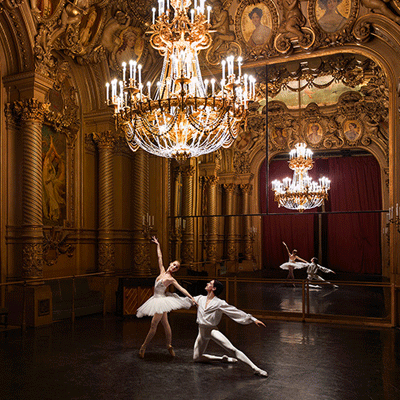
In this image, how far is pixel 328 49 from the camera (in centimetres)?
992

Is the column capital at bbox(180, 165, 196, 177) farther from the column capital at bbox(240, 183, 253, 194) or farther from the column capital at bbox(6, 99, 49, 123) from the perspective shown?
the column capital at bbox(6, 99, 49, 123)

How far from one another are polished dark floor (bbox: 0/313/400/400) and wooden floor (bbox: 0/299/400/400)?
0.04 ft

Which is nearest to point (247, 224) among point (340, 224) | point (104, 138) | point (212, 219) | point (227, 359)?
point (212, 219)

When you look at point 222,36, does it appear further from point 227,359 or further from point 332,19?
point 227,359

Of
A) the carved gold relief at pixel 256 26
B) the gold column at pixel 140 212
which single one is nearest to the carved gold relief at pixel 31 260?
the gold column at pixel 140 212

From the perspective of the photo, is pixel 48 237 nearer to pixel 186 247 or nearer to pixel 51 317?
pixel 51 317

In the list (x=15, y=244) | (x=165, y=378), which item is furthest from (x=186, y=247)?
(x=165, y=378)

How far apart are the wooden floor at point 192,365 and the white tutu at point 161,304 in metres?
0.67

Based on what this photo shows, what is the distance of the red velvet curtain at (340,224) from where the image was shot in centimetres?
1576

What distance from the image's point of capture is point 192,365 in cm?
627

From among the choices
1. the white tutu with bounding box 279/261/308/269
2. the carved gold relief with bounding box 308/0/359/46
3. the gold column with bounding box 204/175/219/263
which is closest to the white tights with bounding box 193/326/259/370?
the carved gold relief with bounding box 308/0/359/46

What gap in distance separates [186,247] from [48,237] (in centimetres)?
445

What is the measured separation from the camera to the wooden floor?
5137 mm

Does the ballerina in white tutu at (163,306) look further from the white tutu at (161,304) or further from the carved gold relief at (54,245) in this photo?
the carved gold relief at (54,245)
